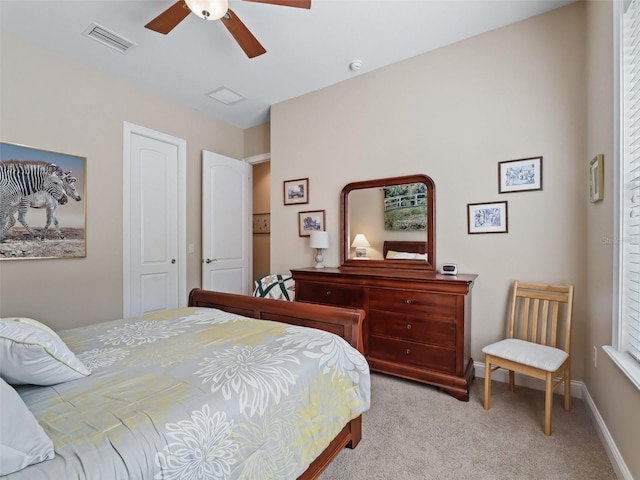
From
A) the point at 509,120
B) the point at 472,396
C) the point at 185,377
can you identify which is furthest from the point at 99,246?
the point at 509,120

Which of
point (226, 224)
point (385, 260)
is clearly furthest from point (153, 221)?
point (385, 260)

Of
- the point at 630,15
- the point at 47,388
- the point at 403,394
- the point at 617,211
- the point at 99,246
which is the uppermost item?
the point at 630,15

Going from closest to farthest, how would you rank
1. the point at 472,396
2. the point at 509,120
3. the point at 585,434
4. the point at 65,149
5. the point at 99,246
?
the point at 585,434 < the point at 472,396 < the point at 509,120 < the point at 65,149 < the point at 99,246

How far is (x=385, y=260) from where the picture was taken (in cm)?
300

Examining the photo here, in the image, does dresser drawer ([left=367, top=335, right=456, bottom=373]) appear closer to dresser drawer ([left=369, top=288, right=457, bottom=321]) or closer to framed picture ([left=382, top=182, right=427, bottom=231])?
dresser drawer ([left=369, top=288, right=457, bottom=321])

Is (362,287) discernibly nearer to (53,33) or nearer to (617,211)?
(617,211)

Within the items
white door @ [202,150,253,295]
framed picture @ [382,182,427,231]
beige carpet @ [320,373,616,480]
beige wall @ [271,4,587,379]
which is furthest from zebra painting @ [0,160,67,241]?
beige carpet @ [320,373,616,480]

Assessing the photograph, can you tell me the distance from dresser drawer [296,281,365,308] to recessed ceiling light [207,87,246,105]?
2325 millimetres

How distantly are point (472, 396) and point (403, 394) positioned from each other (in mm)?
502

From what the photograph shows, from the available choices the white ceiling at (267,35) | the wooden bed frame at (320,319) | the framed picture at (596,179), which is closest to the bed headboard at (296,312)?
the wooden bed frame at (320,319)

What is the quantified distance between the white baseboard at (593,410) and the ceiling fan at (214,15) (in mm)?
2910

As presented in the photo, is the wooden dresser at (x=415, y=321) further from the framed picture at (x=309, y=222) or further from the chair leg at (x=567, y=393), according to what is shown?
the framed picture at (x=309, y=222)

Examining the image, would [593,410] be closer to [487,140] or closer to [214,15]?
[487,140]

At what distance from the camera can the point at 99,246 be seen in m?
3.07
